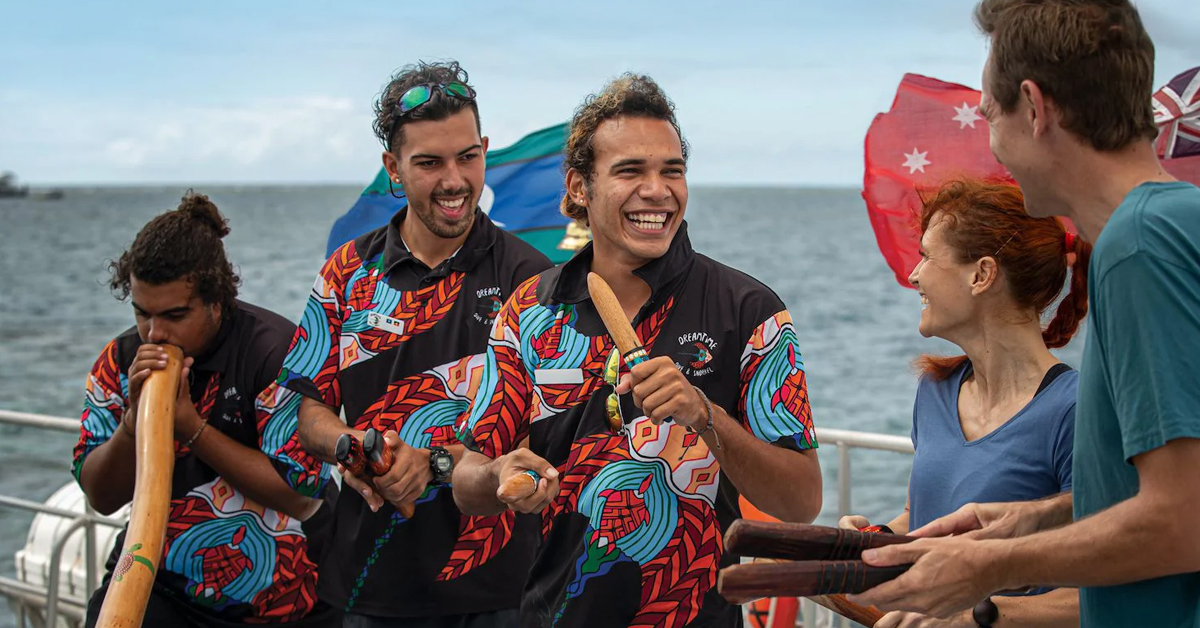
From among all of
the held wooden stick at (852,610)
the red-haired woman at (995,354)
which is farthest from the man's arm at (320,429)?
the red-haired woman at (995,354)

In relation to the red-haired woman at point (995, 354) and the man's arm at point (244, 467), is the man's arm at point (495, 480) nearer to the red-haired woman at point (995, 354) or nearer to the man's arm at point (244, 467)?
the red-haired woman at point (995, 354)

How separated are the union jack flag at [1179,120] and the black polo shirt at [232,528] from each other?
2849mm

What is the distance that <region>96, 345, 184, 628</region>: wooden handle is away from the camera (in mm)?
3449

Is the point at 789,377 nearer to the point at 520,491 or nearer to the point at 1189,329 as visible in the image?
the point at 520,491

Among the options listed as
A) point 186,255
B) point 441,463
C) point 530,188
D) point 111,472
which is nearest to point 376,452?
point 441,463

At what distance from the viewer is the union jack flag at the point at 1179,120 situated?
137 inches

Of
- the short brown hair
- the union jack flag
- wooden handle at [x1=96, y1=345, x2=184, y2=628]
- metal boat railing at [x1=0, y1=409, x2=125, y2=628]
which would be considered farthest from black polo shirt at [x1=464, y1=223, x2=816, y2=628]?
metal boat railing at [x1=0, y1=409, x2=125, y2=628]

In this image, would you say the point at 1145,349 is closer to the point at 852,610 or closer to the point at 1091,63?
the point at 1091,63

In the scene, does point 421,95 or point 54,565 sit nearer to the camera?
point 421,95

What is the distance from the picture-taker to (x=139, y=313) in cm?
402

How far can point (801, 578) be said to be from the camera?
196 centimetres

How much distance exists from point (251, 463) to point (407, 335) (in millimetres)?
728

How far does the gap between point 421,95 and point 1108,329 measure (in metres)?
2.54

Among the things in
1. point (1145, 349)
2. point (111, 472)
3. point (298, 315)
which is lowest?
point (298, 315)
